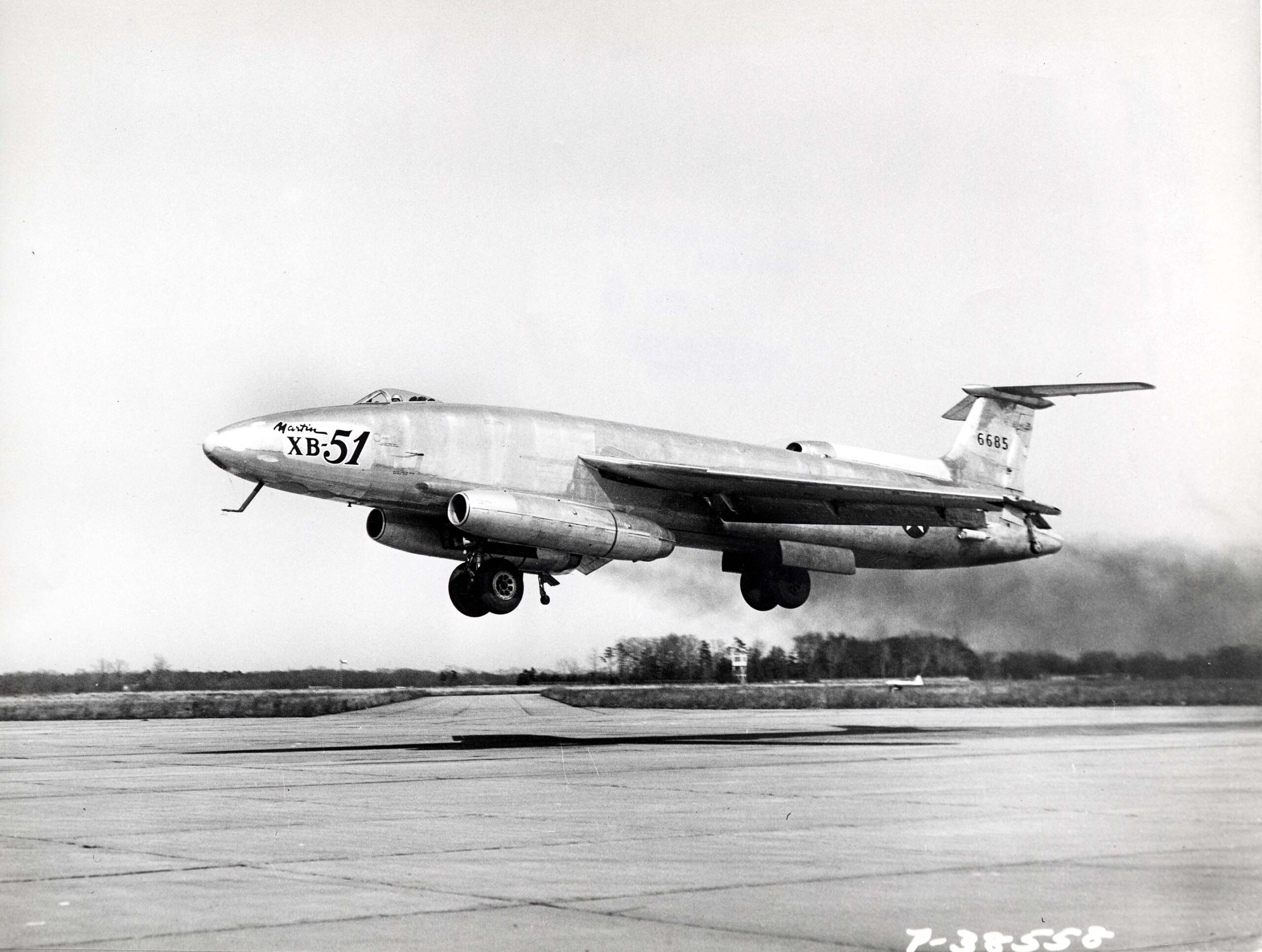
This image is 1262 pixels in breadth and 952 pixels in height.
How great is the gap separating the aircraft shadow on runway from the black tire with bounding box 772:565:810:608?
4470 millimetres

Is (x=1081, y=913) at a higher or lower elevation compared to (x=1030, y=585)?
lower

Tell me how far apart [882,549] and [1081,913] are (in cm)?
1823

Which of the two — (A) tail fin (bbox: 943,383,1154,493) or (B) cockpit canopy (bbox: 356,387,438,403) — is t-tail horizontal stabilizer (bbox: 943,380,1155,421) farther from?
(B) cockpit canopy (bbox: 356,387,438,403)

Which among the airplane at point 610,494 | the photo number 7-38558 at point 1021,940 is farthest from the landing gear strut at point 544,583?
the photo number 7-38558 at point 1021,940

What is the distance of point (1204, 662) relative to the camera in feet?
46.8

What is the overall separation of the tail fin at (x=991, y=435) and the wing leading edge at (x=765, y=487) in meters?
4.45

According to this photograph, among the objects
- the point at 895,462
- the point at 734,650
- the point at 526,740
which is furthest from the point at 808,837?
the point at 895,462

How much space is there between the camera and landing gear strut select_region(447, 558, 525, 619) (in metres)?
20.1

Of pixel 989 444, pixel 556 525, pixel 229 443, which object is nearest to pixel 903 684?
pixel 989 444

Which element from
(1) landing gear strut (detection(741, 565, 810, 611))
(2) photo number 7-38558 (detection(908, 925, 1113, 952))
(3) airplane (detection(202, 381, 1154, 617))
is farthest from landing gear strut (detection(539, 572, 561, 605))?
(2) photo number 7-38558 (detection(908, 925, 1113, 952))

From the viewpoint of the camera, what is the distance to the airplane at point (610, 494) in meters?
18.7

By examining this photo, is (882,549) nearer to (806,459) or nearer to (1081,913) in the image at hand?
(806,459)

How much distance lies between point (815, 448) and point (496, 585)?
7029mm

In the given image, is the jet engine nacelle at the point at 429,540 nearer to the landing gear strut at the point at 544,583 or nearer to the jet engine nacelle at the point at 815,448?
the landing gear strut at the point at 544,583
